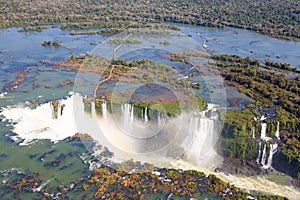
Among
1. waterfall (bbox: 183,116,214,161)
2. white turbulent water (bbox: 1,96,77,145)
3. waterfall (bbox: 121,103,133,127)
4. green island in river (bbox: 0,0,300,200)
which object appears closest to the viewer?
green island in river (bbox: 0,0,300,200)

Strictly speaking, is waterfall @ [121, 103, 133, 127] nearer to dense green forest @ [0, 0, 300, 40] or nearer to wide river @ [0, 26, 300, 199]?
wide river @ [0, 26, 300, 199]

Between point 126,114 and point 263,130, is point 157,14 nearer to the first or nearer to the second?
point 126,114

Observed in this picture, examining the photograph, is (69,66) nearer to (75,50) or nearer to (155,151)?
(75,50)

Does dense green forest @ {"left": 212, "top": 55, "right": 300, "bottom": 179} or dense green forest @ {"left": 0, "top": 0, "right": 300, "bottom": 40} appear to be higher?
dense green forest @ {"left": 0, "top": 0, "right": 300, "bottom": 40}

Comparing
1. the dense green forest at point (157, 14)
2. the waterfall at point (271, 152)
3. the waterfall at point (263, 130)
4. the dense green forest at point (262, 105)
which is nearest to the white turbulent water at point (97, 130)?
the waterfall at point (271, 152)

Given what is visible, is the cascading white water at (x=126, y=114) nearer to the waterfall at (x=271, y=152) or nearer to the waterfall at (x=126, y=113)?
the waterfall at (x=126, y=113)

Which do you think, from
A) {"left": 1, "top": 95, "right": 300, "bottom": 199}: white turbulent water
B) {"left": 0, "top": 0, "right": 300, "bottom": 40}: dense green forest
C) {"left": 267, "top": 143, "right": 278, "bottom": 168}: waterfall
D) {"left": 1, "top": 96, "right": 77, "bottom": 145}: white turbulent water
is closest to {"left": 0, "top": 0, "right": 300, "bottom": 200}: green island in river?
{"left": 267, "top": 143, "right": 278, "bottom": 168}: waterfall

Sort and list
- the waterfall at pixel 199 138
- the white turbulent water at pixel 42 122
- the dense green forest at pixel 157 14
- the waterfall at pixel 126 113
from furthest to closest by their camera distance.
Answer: the dense green forest at pixel 157 14 < the waterfall at pixel 126 113 < the white turbulent water at pixel 42 122 < the waterfall at pixel 199 138

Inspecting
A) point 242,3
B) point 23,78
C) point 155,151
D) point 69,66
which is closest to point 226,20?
point 242,3
